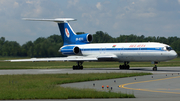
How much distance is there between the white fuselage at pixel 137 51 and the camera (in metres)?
39.5

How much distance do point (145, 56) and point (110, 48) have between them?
6.39 m

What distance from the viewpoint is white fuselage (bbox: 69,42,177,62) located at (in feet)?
130

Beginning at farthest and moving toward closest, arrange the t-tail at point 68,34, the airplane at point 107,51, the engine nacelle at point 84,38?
the t-tail at point 68,34
the engine nacelle at point 84,38
the airplane at point 107,51

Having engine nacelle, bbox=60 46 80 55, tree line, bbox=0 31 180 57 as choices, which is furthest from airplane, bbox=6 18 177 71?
tree line, bbox=0 31 180 57

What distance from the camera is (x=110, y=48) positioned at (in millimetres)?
45500

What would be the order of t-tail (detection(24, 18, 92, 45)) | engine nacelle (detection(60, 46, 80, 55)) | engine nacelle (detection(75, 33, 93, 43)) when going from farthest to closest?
t-tail (detection(24, 18, 92, 45)) < engine nacelle (detection(75, 33, 93, 43)) < engine nacelle (detection(60, 46, 80, 55))

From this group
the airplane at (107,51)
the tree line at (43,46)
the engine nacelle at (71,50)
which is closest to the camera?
the airplane at (107,51)

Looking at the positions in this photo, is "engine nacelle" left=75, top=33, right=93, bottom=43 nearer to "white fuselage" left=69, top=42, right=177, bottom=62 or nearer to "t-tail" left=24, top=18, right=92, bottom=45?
"t-tail" left=24, top=18, right=92, bottom=45

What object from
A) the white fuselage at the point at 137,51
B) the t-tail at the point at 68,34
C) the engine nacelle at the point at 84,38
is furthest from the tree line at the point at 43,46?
the white fuselage at the point at 137,51

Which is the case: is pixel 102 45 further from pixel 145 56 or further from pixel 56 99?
pixel 56 99

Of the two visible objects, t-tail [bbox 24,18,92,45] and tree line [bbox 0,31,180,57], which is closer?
t-tail [bbox 24,18,92,45]

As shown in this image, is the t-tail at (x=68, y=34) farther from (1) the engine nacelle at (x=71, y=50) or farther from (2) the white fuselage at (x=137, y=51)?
(2) the white fuselage at (x=137, y=51)

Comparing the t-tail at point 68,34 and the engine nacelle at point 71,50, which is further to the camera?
the t-tail at point 68,34

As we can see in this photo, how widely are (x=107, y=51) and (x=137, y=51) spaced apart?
575cm
